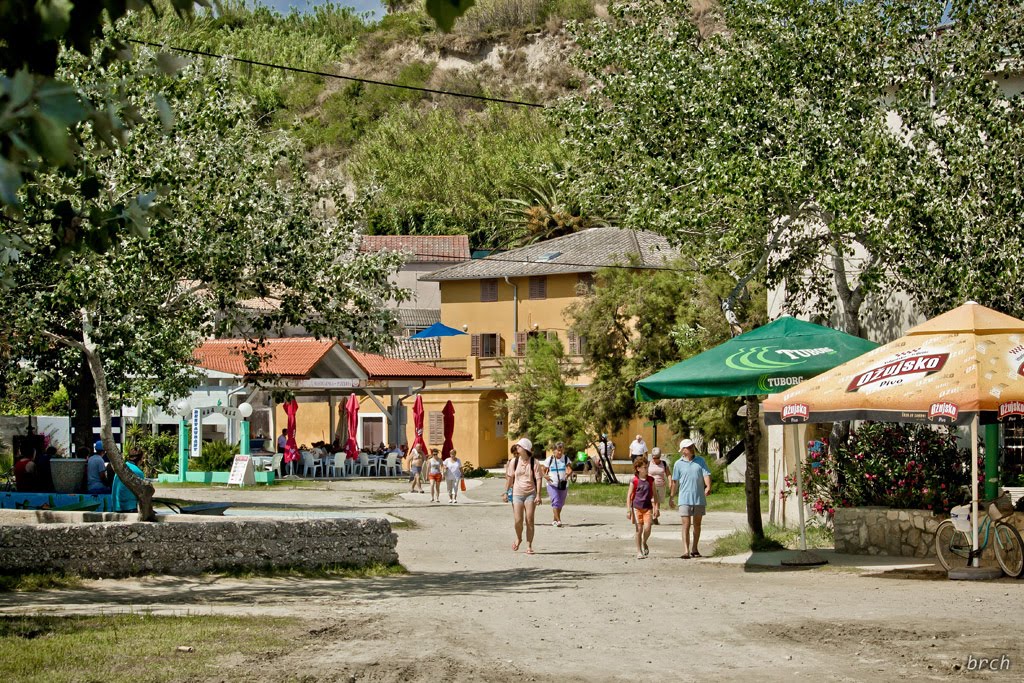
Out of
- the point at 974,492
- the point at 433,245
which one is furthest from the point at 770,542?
the point at 433,245

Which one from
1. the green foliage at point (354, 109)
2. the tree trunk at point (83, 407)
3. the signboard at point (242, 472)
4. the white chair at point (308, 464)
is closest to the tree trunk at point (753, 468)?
the tree trunk at point (83, 407)

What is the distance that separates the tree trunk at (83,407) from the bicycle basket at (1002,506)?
47.3 feet

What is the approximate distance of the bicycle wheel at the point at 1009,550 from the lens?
45.7ft

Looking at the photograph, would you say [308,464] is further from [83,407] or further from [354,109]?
[354,109]

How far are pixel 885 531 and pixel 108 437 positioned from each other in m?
9.65

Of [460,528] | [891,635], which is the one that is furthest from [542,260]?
[891,635]

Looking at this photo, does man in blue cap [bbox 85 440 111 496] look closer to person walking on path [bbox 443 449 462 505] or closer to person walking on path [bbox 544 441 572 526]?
person walking on path [bbox 544 441 572 526]

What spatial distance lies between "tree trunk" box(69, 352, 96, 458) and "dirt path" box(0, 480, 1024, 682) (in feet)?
21.7

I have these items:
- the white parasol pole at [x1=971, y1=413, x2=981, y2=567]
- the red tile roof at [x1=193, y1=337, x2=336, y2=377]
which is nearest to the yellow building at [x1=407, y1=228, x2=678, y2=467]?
the red tile roof at [x1=193, y1=337, x2=336, y2=377]

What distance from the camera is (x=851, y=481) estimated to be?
672 inches

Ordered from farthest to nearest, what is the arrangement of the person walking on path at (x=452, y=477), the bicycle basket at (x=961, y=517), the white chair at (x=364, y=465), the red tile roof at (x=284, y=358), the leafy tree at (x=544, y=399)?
the white chair at (x=364, y=465), the red tile roof at (x=284, y=358), the leafy tree at (x=544, y=399), the person walking on path at (x=452, y=477), the bicycle basket at (x=961, y=517)

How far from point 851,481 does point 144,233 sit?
40.7ft

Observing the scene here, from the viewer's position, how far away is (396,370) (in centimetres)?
4344

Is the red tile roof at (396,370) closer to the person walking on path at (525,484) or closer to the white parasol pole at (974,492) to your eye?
the person walking on path at (525,484)
